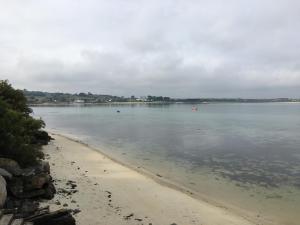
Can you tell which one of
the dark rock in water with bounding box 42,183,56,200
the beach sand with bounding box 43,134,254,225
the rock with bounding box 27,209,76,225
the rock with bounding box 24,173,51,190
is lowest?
the beach sand with bounding box 43,134,254,225

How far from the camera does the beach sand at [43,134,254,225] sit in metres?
14.9

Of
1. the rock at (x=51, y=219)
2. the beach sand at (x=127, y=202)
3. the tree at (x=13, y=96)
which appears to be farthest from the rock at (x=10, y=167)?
the tree at (x=13, y=96)

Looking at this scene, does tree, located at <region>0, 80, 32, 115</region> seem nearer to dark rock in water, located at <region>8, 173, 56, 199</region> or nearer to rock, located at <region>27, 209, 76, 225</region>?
dark rock in water, located at <region>8, 173, 56, 199</region>

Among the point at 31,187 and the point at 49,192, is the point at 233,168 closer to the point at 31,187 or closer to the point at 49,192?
the point at 49,192

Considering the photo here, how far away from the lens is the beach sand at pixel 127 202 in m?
14.9

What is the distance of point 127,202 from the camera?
56.9 ft

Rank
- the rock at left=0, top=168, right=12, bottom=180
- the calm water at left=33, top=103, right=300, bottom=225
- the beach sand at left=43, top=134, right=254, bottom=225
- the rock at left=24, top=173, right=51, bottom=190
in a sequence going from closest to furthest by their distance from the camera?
the rock at left=0, top=168, right=12, bottom=180, the beach sand at left=43, top=134, right=254, bottom=225, the rock at left=24, top=173, right=51, bottom=190, the calm water at left=33, top=103, right=300, bottom=225

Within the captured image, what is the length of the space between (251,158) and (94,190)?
65.4ft

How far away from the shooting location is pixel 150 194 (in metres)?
19.7

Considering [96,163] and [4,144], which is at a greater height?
[4,144]

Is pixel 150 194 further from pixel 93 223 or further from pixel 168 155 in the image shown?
pixel 168 155

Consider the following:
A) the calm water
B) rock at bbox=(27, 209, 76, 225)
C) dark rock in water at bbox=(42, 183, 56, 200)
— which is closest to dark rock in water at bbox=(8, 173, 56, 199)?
dark rock in water at bbox=(42, 183, 56, 200)

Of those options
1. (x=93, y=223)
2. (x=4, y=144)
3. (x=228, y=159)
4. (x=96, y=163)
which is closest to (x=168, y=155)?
(x=228, y=159)

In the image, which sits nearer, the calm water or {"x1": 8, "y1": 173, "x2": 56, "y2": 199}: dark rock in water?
{"x1": 8, "y1": 173, "x2": 56, "y2": 199}: dark rock in water
